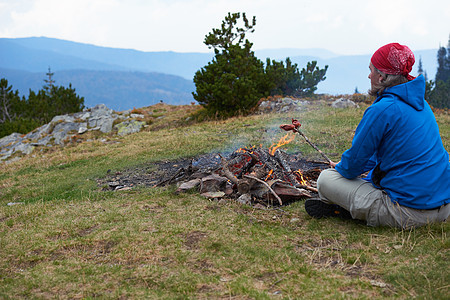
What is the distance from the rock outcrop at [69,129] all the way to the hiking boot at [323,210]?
16.0 metres

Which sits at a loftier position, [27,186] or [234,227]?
[234,227]

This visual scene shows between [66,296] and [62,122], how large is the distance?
2193 cm

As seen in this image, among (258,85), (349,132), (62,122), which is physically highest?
(258,85)

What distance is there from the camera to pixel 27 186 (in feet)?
29.5

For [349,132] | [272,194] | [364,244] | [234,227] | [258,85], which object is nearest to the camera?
[364,244]

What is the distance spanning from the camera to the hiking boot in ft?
14.8

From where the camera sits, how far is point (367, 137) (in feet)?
11.9

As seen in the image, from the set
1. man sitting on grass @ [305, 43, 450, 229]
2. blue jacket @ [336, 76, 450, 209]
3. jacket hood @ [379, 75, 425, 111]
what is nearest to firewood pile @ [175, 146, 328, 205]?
man sitting on grass @ [305, 43, 450, 229]

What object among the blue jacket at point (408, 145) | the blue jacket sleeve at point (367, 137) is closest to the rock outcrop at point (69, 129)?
the blue jacket sleeve at point (367, 137)

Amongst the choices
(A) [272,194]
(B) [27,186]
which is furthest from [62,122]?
(A) [272,194]

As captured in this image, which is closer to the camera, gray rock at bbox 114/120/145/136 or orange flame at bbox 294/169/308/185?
orange flame at bbox 294/169/308/185

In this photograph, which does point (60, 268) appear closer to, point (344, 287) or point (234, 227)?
point (234, 227)

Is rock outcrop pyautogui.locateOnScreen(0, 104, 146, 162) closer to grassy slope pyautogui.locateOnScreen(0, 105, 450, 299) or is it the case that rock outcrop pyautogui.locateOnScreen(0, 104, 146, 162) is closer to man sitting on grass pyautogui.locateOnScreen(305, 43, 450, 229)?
grassy slope pyautogui.locateOnScreen(0, 105, 450, 299)

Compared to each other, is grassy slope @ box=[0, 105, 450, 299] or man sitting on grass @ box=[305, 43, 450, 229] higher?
man sitting on grass @ box=[305, 43, 450, 229]
